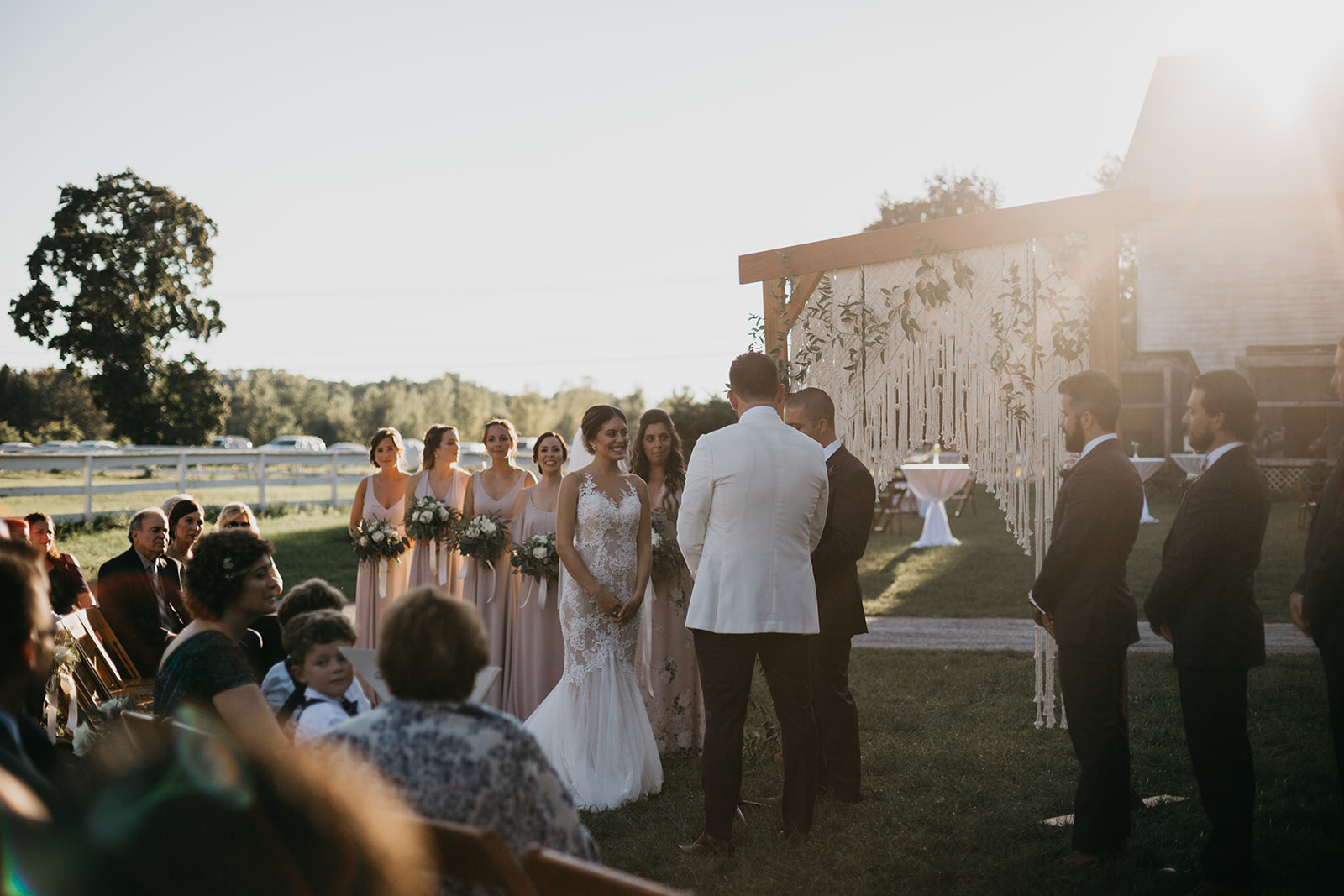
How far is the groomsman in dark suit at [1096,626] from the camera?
13.4 ft

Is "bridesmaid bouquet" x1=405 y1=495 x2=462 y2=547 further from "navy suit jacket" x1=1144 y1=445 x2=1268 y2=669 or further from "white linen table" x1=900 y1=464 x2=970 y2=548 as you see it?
"white linen table" x1=900 y1=464 x2=970 y2=548

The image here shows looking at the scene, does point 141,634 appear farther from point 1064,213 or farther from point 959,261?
point 1064,213

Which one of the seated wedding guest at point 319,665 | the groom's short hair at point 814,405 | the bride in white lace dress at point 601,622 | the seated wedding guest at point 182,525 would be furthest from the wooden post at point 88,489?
the seated wedding guest at point 319,665

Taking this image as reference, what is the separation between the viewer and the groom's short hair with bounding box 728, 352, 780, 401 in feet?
Answer: 14.7

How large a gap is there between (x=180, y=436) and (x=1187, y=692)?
39252 millimetres

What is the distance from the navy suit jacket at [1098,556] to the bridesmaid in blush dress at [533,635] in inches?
129

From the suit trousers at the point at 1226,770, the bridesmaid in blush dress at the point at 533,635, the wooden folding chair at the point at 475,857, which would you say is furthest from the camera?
the bridesmaid in blush dress at the point at 533,635

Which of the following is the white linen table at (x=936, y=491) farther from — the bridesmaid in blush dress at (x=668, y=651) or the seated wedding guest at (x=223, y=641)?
the seated wedding guest at (x=223, y=641)

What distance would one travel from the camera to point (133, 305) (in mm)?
34562

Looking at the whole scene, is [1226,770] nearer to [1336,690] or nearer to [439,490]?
[1336,690]

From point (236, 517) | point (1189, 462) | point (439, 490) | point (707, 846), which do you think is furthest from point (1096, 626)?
point (1189, 462)

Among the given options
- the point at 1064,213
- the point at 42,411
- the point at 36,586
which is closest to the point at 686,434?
the point at 1064,213

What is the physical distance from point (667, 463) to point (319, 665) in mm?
3589

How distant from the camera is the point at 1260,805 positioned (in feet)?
16.2
